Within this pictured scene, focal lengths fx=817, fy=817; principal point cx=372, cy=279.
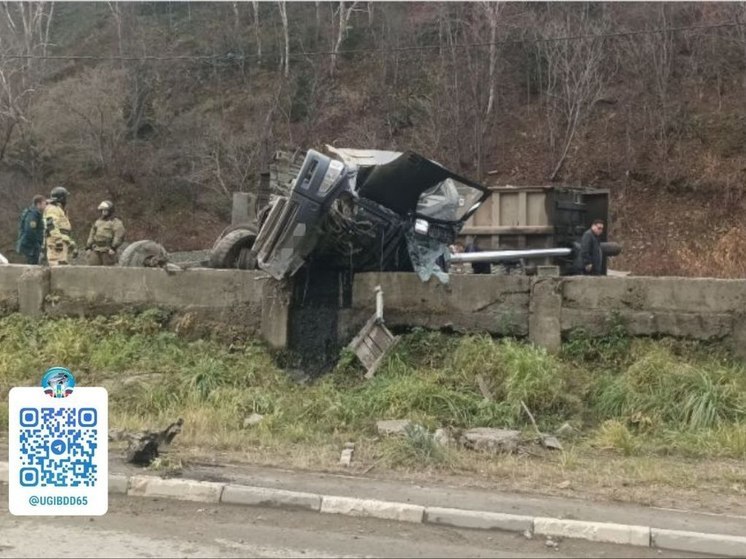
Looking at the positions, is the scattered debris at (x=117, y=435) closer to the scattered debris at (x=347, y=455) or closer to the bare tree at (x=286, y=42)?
the scattered debris at (x=347, y=455)

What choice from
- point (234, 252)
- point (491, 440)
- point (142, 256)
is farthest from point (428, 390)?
point (142, 256)

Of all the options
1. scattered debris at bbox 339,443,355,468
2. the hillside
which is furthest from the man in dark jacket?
scattered debris at bbox 339,443,355,468

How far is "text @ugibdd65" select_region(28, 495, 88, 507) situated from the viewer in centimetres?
525

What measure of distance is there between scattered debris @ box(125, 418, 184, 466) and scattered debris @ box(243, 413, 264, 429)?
0.95 m

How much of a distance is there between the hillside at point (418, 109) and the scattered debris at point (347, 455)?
14.3 m

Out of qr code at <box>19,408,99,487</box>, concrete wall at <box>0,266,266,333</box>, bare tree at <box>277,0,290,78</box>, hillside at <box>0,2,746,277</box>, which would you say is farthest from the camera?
bare tree at <box>277,0,290,78</box>

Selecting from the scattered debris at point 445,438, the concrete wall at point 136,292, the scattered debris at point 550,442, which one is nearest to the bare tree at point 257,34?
the concrete wall at point 136,292

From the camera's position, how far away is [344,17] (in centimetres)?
3725

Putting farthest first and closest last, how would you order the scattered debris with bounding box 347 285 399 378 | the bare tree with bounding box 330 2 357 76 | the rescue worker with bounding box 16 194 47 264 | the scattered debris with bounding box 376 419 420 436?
1. the bare tree with bounding box 330 2 357 76
2. the rescue worker with bounding box 16 194 47 264
3. the scattered debris with bounding box 347 285 399 378
4. the scattered debris with bounding box 376 419 420 436

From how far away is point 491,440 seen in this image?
735 cm

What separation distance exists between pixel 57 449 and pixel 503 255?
8401mm

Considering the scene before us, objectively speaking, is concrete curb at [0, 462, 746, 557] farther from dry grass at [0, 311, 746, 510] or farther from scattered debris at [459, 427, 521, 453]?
scattered debris at [459, 427, 521, 453]

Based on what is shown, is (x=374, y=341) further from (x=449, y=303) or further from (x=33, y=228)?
(x=33, y=228)

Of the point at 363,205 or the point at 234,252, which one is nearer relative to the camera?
the point at 363,205
